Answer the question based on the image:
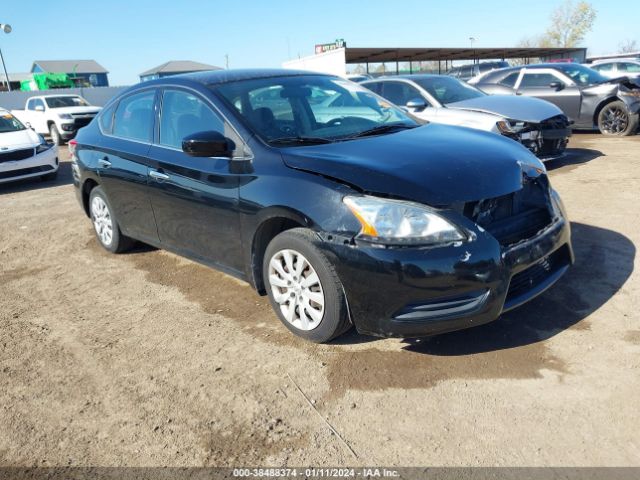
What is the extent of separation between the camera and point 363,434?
255cm

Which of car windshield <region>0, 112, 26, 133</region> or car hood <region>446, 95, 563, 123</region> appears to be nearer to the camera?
car hood <region>446, 95, 563, 123</region>

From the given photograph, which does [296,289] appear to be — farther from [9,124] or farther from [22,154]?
[9,124]

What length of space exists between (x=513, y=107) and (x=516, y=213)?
5.28m

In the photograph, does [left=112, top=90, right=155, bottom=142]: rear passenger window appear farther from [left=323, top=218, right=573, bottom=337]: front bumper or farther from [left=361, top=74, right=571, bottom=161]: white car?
[left=361, top=74, right=571, bottom=161]: white car

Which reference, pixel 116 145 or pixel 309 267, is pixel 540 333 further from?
pixel 116 145

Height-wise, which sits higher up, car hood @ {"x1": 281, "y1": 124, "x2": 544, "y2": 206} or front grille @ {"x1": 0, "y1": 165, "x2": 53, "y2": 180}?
car hood @ {"x1": 281, "y1": 124, "x2": 544, "y2": 206}

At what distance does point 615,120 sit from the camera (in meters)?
11.0

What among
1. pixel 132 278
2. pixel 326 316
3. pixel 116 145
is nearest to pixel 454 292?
pixel 326 316

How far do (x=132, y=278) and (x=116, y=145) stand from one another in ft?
3.90

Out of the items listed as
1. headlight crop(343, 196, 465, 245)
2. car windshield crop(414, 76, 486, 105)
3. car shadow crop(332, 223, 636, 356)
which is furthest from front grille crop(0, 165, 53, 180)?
headlight crop(343, 196, 465, 245)

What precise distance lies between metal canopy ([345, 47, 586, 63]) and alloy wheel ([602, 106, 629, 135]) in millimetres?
17595

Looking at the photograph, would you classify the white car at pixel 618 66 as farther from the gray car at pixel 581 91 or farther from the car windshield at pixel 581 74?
the gray car at pixel 581 91

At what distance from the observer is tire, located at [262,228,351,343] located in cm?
308

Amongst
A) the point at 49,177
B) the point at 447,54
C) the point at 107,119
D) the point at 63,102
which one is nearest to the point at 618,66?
the point at 447,54
